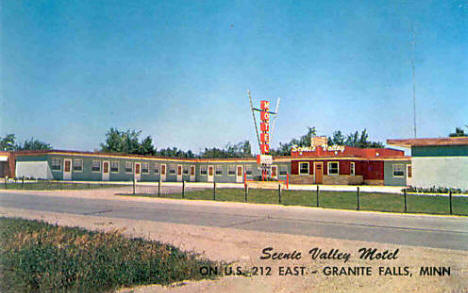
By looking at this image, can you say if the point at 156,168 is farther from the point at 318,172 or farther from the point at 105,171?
the point at 318,172

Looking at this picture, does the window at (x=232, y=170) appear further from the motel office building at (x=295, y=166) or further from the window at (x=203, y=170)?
the motel office building at (x=295, y=166)

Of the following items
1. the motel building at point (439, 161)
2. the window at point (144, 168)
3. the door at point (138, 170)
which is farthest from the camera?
the window at point (144, 168)

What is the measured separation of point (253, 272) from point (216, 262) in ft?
2.61

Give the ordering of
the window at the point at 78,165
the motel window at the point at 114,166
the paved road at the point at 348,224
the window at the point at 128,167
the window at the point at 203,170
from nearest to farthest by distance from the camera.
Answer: the paved road at the point at 348,224 < the window at the point at 78,165 < the motel window at the point at 114,166 < the window at the point at 128,167 < the window at the point at 203,170

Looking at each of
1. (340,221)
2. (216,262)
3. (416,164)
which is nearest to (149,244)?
(216,262)

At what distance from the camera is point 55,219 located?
519 inches

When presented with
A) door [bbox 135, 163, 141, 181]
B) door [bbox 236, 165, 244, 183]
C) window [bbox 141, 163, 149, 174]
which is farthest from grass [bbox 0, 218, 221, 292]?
door [bbox 236, 165, 244, 183]

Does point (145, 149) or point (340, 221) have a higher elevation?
point (145, 149)

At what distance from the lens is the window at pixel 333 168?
42375mm

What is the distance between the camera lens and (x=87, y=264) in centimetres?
633

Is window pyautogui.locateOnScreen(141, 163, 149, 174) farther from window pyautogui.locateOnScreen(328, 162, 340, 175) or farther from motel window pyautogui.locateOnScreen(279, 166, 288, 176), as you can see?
window pyautogui.locateOnScreen(328, 162, 340, 175)

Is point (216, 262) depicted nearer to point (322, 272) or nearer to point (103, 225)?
point (322, 272)

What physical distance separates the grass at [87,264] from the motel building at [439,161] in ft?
91.3

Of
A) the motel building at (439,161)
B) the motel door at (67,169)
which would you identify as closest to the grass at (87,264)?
the motel building at (439,161)
